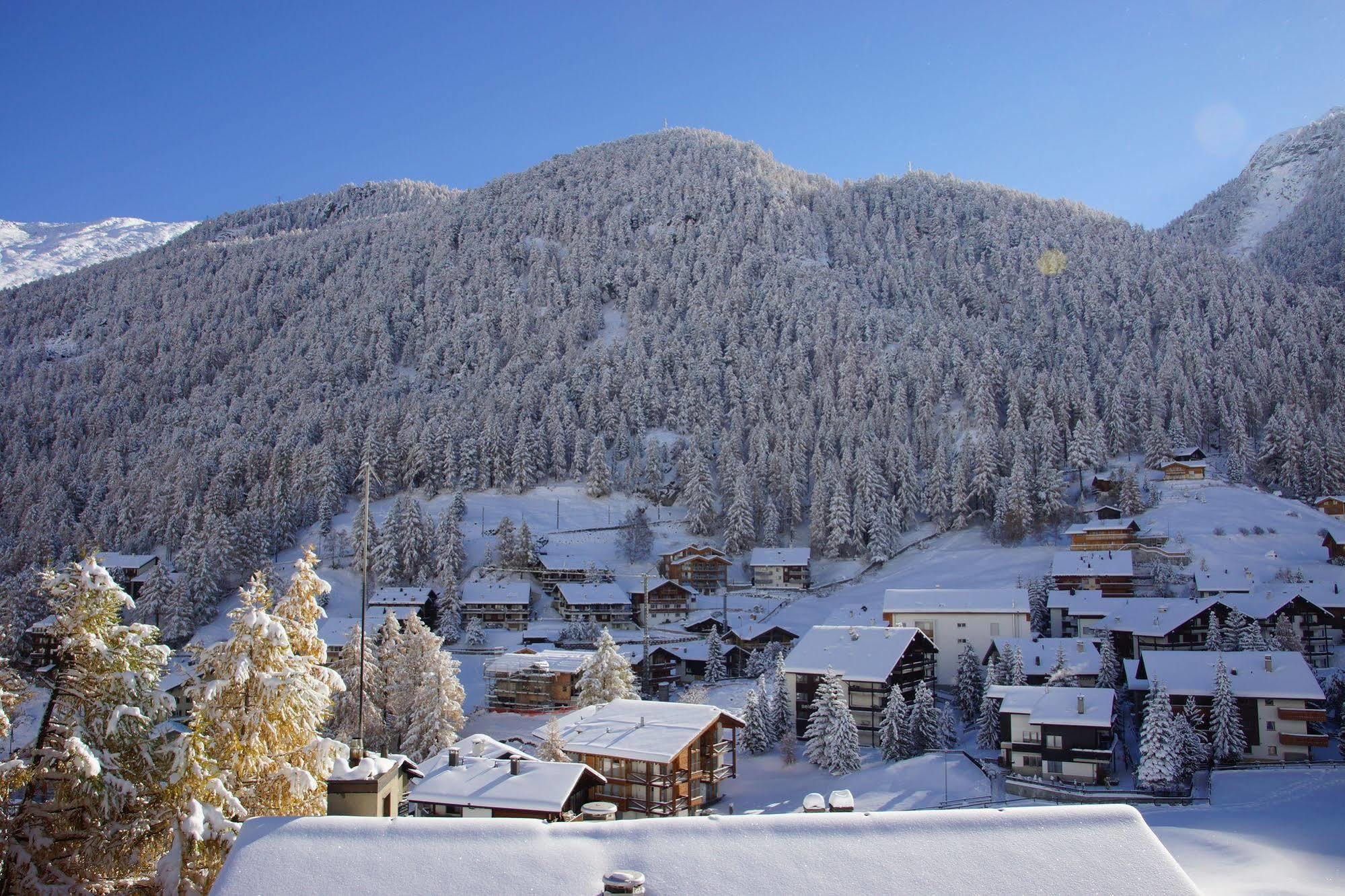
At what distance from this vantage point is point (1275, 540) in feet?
228

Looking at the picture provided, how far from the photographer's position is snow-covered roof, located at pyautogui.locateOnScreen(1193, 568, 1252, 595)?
58938 millimetres

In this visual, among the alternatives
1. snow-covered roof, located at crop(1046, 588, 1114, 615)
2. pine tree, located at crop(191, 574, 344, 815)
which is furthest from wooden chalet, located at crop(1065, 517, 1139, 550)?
pine tree, located at crop(191, 574, 344, 815)

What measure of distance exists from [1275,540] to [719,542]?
4729 centimetres

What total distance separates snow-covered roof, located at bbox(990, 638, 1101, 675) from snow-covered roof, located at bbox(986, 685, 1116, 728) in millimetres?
6568

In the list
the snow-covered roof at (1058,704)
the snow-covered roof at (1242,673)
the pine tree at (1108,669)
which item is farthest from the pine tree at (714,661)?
the snow-covered roof at (1242,673)

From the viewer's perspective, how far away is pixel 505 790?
79.7 feet

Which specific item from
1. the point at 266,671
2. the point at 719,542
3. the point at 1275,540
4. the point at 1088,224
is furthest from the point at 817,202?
the point at 266,671

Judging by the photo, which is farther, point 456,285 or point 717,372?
point 456,285

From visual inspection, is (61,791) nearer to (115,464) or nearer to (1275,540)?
(1275,540)

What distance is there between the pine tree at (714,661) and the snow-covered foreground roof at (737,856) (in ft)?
170

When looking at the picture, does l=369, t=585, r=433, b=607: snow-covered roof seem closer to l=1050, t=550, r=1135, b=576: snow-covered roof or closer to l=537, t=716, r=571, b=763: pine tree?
l=537, t=716, r=571, b=763: pine tree

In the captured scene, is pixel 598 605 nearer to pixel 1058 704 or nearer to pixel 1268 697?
pixel 1058 704

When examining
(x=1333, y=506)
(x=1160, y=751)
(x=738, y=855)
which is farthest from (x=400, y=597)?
(x=1333, y=506)

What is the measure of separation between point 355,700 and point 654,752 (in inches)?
681
